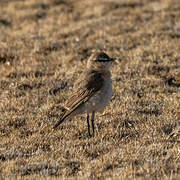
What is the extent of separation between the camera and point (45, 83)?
11.2 m

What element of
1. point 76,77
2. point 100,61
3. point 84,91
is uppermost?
point 100,61

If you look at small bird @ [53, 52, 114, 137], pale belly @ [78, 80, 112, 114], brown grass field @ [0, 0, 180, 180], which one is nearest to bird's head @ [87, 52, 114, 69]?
small bird @ [53, 52, 114, 137]

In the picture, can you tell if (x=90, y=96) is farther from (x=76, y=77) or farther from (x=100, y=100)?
(x=76, y=77)

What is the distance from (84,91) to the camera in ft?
26.9

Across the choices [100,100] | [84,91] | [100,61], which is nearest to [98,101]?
[100,100]

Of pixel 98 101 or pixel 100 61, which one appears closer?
pixel 98 101

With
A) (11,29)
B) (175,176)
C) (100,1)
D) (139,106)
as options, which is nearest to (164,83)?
(139,106)

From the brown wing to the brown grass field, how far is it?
561 millimetres

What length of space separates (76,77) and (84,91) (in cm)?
345

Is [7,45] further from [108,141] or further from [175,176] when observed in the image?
[175,176]

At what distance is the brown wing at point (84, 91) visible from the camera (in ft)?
26.7

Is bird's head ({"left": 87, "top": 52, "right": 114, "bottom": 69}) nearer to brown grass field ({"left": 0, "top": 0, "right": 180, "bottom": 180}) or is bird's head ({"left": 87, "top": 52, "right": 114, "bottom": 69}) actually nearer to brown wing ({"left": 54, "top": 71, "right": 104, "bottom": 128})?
brown wing ({"left": 54, "top": 71, "right": 104, "bottom": 128})

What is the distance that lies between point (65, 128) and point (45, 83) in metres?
2.70

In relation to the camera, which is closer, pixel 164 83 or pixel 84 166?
pixel 84 166
